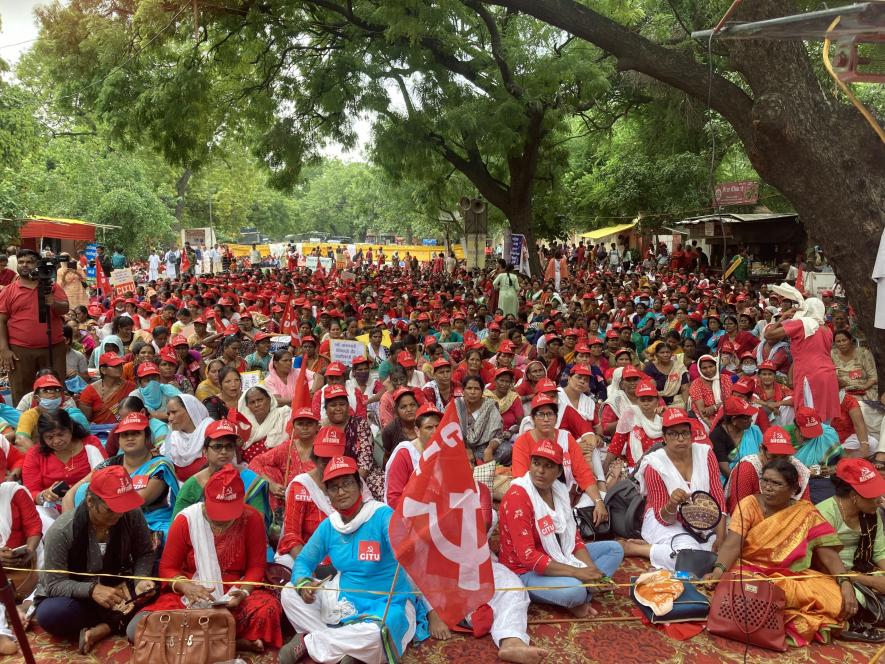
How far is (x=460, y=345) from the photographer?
9.58 m

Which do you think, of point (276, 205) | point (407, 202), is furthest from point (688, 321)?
point (276, 205)

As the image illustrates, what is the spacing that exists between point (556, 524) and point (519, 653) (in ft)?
2.67

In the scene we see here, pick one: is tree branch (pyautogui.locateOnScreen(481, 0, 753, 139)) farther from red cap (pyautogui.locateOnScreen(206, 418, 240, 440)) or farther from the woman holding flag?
red cap (pyautogui.locateOnScreen(206, 418, 240, 440))

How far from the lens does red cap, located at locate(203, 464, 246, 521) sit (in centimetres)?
359

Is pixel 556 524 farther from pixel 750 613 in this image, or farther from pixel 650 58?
pixel 650 58

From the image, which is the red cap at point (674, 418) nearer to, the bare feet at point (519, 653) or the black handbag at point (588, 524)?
the black handbag at point (588, 524)

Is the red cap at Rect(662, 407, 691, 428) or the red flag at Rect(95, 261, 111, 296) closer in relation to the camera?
the red cap at Rect(662, 407, 691, 428)

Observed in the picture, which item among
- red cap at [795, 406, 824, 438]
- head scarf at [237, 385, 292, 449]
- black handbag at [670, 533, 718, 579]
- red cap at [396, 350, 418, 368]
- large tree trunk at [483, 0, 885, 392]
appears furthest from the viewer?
red cap at [396, 350, 418, 368]

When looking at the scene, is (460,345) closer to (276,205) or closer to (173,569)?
(173,569)

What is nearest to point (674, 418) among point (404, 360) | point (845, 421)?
point (845, 421)

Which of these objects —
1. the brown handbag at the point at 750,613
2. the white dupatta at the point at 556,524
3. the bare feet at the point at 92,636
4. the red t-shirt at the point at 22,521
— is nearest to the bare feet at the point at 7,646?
the bare feet at the point at 92,636

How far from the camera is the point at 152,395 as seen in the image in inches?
238

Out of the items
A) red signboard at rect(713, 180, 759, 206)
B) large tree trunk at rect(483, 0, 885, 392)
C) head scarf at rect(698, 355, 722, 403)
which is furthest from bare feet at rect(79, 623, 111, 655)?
red signboard at rect(713, 180, 759, 206)

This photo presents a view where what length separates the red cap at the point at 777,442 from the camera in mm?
4305
